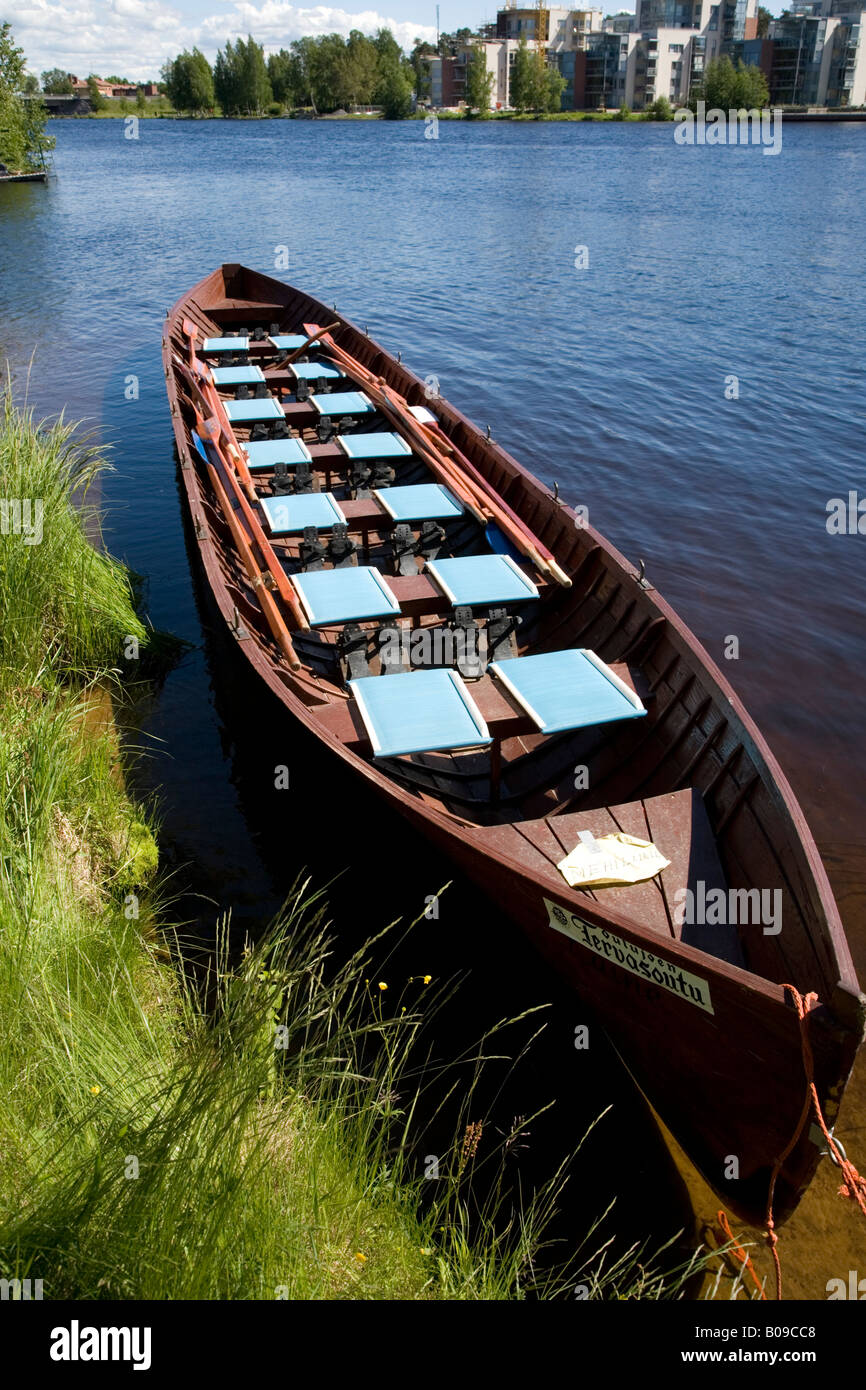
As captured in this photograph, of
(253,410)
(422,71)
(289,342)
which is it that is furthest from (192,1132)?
(422,71)

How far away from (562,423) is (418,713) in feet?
47.1

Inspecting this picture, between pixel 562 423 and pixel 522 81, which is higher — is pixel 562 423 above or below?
below

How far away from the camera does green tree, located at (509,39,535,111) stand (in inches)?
4343

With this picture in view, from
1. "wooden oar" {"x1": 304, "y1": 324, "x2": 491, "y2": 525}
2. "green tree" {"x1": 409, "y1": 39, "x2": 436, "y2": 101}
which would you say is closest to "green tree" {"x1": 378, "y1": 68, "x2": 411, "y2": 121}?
"green tree" {"x1": 409, "y1": 39, "x2": 436, "y2": 101}

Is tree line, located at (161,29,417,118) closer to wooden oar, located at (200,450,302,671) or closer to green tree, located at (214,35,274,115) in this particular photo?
green tree, located at (214,35,274,115)

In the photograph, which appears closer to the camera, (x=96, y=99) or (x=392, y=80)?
(x=392, y=80)

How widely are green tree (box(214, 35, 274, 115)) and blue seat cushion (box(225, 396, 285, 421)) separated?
13225 cm

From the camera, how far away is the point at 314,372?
1518cm

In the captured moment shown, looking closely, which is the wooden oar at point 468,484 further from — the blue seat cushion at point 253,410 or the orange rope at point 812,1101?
the orange rope at point 812,1101

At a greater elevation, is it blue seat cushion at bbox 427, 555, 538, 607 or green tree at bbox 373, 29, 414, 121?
green tree at bbox 373, 29, 414, 121

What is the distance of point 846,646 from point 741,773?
6.68 metres

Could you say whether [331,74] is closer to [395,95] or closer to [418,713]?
[395,95]
